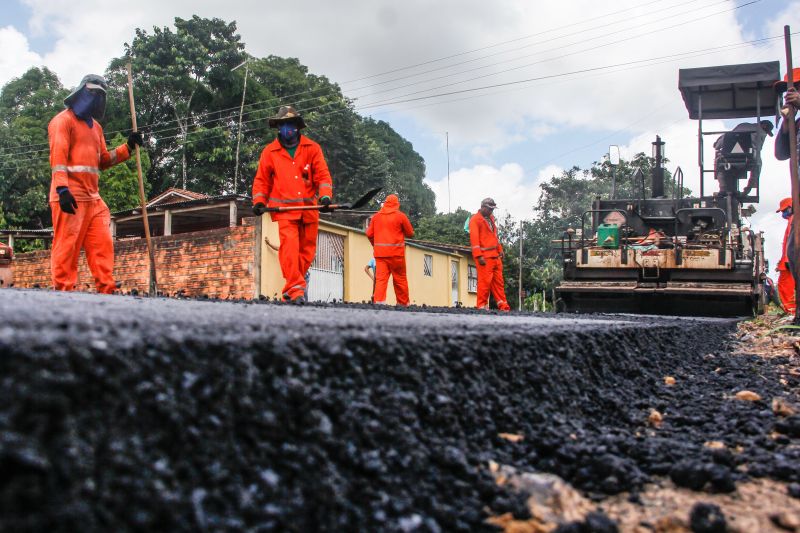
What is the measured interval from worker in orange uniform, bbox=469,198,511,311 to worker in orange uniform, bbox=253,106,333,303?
3.93 m

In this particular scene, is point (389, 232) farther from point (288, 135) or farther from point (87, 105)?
point (87, 105)

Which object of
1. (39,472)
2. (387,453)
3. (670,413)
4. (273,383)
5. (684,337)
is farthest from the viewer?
(684,337)

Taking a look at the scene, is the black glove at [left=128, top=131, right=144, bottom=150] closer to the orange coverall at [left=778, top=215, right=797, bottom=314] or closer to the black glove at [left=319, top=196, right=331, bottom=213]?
the black glove at [left=319, top=196, right=331, bottom=213]

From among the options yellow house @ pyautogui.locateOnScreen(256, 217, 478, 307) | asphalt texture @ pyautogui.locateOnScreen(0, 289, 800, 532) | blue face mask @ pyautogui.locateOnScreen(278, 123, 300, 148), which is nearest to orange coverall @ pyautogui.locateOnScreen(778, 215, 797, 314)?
blue face mask @ pyautogui.locateOnScreen(278, 123, 300, 148)

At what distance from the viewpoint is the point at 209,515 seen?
3.26 ft

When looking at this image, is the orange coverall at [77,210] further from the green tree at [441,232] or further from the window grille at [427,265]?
the green tree at [441,232]

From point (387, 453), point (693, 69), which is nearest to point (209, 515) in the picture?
point (387, 453)

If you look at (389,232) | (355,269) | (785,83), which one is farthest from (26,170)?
(785,83)

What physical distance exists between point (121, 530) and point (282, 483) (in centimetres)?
30

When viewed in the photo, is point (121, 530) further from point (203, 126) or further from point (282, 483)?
point (203, 126)

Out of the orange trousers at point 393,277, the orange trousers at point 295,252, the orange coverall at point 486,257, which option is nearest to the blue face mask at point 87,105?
the orange trousers at point 295,252

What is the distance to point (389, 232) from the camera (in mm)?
9617

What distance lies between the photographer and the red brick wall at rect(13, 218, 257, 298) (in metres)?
14.5

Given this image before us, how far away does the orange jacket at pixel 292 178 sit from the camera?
6.77 m
